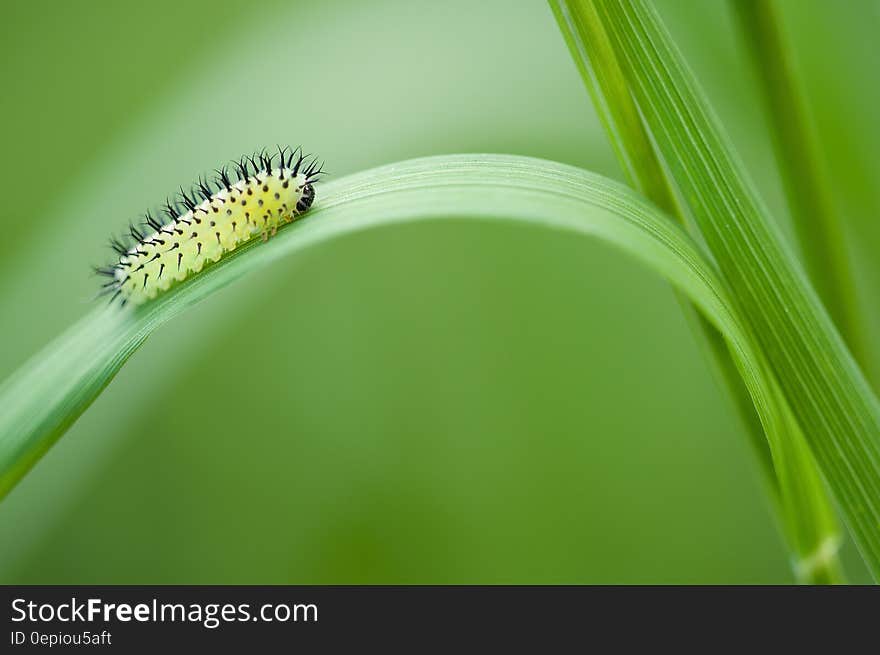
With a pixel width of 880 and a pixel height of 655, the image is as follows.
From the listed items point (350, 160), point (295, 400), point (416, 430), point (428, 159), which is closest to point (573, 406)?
point (416, 430)

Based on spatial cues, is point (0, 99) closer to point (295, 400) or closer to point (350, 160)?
point (295, 400)

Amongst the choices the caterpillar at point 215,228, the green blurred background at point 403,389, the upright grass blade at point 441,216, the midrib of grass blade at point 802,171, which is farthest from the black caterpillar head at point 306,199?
the midrib of grass blade at point 802,171

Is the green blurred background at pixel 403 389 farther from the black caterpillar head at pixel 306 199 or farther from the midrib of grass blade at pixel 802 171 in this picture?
the midrib of grass blade at pixel 802 171

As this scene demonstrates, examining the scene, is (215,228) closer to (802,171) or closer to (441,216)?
(441,216)

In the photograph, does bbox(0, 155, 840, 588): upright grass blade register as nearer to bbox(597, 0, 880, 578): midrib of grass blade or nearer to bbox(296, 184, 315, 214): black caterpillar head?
bbox(597, 0, 880, 578): midrib of grass blade

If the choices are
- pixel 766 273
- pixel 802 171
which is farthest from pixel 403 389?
pixel 766 273
